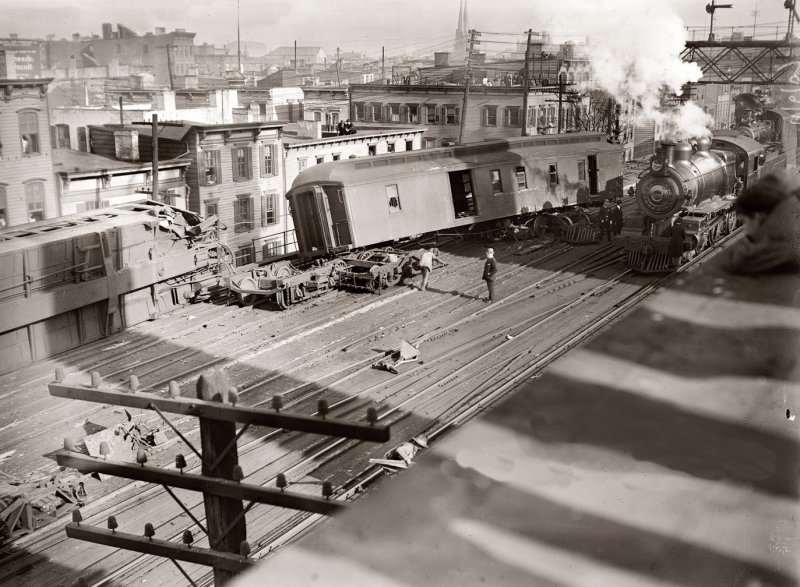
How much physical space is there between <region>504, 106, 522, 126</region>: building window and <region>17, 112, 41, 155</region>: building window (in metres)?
26.2

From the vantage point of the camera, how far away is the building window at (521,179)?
2503 centimetres

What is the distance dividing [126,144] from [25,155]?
14.4 feet

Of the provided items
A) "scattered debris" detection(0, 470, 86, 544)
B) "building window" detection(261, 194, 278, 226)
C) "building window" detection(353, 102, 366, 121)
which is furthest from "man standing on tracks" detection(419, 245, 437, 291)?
"building window" detection(353, 102, 366, 121)

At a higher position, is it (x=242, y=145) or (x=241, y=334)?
(x=242, y=145)

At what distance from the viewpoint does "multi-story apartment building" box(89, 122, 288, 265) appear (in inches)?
1158

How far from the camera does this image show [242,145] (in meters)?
30.8

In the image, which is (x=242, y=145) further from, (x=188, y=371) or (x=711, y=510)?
(x=711, y=510)

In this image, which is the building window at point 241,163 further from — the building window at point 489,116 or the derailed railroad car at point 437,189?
the building window at point 489,116

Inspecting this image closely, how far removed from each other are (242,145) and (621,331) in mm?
29809

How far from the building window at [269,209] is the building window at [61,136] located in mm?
7982

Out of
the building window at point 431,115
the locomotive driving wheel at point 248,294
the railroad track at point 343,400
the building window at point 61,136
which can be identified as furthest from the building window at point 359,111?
the locomotive driving wheel at point 248,294

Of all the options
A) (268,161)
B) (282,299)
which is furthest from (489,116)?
(282,299)

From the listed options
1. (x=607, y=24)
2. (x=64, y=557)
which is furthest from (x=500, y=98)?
(x=64, y=557)

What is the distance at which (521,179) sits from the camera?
25.2m
